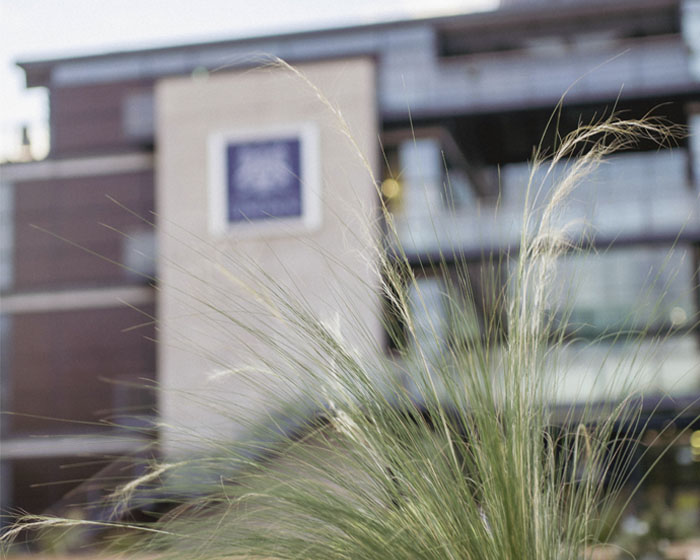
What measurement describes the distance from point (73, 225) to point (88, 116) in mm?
2667

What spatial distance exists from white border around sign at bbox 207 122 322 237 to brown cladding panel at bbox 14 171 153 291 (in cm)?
349

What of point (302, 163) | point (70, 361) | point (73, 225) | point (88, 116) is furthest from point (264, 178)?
point (88, 116)

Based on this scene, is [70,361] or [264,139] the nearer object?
[264,139]

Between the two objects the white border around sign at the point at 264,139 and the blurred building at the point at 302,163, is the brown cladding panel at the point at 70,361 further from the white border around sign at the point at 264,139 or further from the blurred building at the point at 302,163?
the white border around sign at the point at 264,139

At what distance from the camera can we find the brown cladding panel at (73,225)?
1886 centimetres

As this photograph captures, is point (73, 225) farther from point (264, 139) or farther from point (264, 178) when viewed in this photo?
point (264, 178)

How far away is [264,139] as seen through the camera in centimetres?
1559

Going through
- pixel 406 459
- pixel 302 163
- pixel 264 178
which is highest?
pixel 302 163

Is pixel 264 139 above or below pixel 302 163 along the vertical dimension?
above

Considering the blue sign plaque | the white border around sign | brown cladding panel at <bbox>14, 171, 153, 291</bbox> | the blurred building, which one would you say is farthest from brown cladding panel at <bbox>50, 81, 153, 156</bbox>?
the blue sign plaque

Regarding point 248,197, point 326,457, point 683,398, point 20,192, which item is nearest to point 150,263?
point 248,197

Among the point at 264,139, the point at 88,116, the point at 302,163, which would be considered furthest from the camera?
the point at 88,116

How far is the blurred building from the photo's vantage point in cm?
1512

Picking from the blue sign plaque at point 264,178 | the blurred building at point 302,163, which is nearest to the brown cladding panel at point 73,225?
the blurred building at point 302,163
